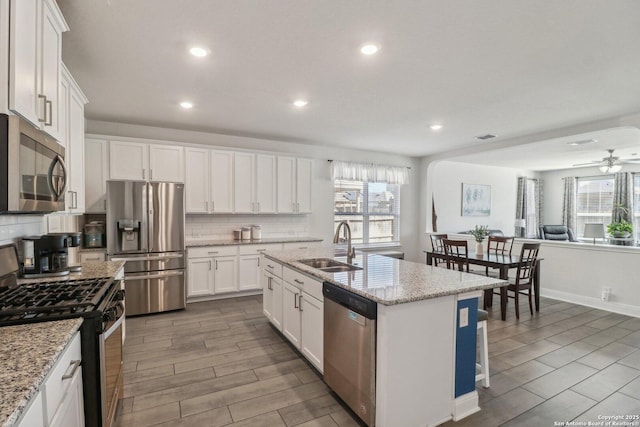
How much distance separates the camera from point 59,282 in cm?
208

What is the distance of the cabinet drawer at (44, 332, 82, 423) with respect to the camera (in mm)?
1054

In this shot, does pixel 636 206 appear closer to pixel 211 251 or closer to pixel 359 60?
pixel 359 60

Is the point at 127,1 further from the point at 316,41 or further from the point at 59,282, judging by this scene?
the point at 59,282

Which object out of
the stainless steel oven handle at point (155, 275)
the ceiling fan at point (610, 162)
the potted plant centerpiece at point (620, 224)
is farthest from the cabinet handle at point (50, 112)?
the potted plant centerpiece at point (620, 224)

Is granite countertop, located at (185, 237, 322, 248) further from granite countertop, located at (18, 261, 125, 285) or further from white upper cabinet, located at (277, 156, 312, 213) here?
granite countertop, located at (18, 261, 125, 285)

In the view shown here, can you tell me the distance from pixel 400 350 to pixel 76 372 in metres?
1.57

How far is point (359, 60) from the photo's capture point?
2674 mm

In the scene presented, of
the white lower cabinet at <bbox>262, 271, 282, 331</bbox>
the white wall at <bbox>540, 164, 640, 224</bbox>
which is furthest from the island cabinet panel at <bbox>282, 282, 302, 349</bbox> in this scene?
the white wall at <bbox>540, 164, 640, 224</bbox>

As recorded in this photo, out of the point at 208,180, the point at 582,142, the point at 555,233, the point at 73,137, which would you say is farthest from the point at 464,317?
the point at 555,233

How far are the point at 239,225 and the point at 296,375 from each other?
3.18 metres

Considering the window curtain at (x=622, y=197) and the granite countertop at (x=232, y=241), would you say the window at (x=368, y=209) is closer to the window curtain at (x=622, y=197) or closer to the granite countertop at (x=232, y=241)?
the granite countertop at (x=232, y=241)

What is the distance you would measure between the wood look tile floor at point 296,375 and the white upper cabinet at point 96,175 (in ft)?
5.17

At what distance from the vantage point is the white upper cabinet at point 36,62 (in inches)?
53.4

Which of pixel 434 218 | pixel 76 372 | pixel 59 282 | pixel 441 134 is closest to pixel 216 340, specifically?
pixel 59 282
